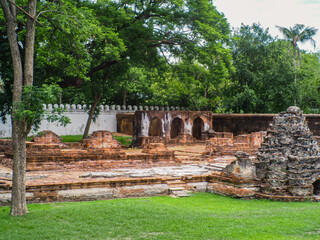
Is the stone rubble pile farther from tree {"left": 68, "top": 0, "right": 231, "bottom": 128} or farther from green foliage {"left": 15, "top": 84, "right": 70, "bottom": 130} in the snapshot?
tree {"left": 68, "top": 0, "right": 231, "bottom": 128}

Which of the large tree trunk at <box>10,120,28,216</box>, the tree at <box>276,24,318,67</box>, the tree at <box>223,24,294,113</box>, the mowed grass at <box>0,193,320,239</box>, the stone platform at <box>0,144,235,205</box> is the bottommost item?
the mowed grass at <box>0,193,320,239</box>

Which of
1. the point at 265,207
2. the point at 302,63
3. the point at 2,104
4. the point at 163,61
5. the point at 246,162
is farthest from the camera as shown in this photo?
the point at 302,63

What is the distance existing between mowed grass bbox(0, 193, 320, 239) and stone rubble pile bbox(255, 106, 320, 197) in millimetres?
1415

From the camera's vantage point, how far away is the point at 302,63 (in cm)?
4059

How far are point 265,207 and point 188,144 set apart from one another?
12.8 meters

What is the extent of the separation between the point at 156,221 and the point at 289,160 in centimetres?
478

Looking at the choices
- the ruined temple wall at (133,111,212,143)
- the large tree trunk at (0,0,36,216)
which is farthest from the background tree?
the large tree trunk at (0,0,36,216)

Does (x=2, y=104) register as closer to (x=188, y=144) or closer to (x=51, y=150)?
(x=51, y=150)

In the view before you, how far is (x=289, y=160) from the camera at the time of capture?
37.2 feet

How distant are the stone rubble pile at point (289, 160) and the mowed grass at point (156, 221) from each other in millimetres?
1415

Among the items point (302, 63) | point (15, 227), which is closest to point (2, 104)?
point (15, 227)

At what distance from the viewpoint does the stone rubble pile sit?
36.7 ft

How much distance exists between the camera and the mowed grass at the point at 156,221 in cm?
729

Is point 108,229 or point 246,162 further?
point 246,162
